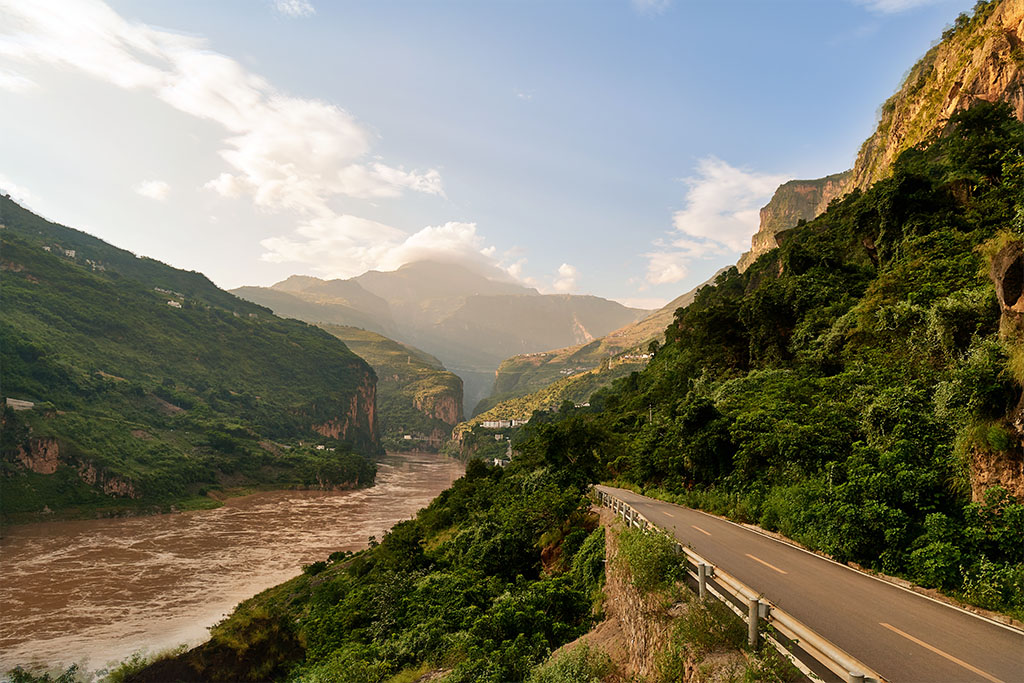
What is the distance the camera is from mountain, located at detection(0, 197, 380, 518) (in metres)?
66.9

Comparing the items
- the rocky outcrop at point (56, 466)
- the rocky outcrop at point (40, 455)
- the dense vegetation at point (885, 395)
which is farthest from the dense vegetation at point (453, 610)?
the rocky outcrop at point (40, 455)

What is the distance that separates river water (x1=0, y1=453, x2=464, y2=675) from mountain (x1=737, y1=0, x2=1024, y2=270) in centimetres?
7268

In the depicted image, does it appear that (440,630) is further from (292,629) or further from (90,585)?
(90,585)

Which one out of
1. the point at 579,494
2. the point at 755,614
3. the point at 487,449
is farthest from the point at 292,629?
the point at 487,449

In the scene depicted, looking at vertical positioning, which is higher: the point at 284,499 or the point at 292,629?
the point at 292,629

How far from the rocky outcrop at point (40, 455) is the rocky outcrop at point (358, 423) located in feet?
277

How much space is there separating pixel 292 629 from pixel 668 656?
23562 mm

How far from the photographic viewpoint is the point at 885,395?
15031 millimetres

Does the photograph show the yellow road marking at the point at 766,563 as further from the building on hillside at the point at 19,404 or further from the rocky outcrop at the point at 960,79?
the building on hillside at the point at 19,404

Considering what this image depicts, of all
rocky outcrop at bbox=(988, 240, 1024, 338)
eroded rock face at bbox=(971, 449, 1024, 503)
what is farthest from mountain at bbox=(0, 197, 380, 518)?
rocky outcrop at bbox=(988, 240, 1024, 338)

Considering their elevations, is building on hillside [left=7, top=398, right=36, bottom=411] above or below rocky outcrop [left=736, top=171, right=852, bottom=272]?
below

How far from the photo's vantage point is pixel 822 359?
26.3 metres

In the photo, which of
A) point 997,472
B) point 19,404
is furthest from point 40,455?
point 997,472

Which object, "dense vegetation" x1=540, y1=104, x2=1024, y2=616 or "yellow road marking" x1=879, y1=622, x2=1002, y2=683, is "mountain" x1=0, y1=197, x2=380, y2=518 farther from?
"yellow road marking" x1=879, y1=622, x2=1002, y2=683
